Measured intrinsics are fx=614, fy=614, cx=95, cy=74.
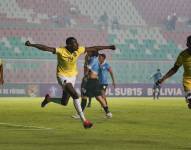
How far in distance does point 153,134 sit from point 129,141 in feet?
6.49

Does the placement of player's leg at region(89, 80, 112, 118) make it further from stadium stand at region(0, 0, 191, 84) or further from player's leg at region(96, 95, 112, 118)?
stadium stand at region(0, 0, 191, 84)

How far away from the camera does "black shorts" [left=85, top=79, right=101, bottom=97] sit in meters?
18.1

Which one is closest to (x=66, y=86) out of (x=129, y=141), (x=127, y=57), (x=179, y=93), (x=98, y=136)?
(x=98, y=136)

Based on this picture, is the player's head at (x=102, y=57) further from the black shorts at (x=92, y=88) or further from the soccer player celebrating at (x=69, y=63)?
the soccer player celebrating at (x=69, y=63)

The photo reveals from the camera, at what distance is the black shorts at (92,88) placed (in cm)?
1811

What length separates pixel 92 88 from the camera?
18.3 metres

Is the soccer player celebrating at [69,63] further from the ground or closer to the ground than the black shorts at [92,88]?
further from the ground

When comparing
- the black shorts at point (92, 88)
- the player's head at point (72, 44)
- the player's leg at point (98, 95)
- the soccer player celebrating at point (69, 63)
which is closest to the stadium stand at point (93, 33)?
the black shorts at point (92, 88)

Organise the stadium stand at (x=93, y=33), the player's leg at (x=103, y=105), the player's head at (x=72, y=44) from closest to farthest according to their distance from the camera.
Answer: the player's head at (x=72, y=44), the player's leg at (x=103, y=105), the stadium stand at (x=93, y=33)

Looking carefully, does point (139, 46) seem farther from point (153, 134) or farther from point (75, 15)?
point (153, 134)

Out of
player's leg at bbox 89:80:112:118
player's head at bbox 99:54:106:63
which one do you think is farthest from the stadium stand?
player's leg at bbox 89:80:112:118

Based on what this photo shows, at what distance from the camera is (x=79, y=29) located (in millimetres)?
52656

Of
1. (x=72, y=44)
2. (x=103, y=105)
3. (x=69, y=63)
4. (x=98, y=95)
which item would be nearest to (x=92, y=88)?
(x=98, y=95)

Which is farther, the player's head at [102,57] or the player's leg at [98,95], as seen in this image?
the player's head at [102,57]
